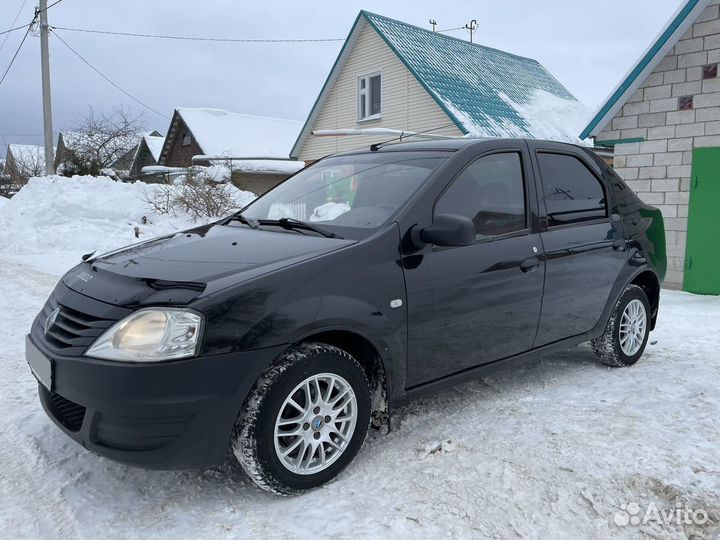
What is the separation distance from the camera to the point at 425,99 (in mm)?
16047

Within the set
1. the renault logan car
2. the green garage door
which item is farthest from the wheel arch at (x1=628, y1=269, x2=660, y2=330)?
the green garage door

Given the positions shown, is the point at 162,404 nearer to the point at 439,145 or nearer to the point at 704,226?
the point at 439,145

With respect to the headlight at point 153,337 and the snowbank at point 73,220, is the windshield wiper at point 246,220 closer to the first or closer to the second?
the headlight at point 153,337

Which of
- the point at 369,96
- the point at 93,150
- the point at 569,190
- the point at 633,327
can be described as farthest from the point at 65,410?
the point at 93,150

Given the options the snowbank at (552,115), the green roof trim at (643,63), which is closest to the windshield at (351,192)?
the green roof trim at (643,63)

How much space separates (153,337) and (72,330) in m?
0.49

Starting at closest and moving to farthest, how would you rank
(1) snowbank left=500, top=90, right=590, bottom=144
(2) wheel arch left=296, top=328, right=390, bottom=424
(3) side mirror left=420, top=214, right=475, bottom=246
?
(2) wheel arch left=296, top=328, right=390, bottom=424
(3) side mirror left=420, top=214, right=475, bottom=246
(1) snowbank left=500, top=90, right=590, bottom=144

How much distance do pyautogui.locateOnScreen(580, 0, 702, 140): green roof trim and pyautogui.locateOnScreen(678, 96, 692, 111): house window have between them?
699 millimetres

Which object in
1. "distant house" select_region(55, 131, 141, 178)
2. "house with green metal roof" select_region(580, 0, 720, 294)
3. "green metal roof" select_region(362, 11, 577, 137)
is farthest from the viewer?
"distant house" select_region(55, 131, 141, 178)

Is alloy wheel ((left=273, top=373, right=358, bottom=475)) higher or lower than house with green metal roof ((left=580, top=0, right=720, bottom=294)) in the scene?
lower

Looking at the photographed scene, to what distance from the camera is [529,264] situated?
3.74 m

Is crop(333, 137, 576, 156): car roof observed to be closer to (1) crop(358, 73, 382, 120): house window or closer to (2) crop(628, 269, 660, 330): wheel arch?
(2) crop(628, 269, 660, 330): wheel arch

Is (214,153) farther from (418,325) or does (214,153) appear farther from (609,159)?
(418,325)

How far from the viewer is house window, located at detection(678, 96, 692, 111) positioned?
8336 mm
